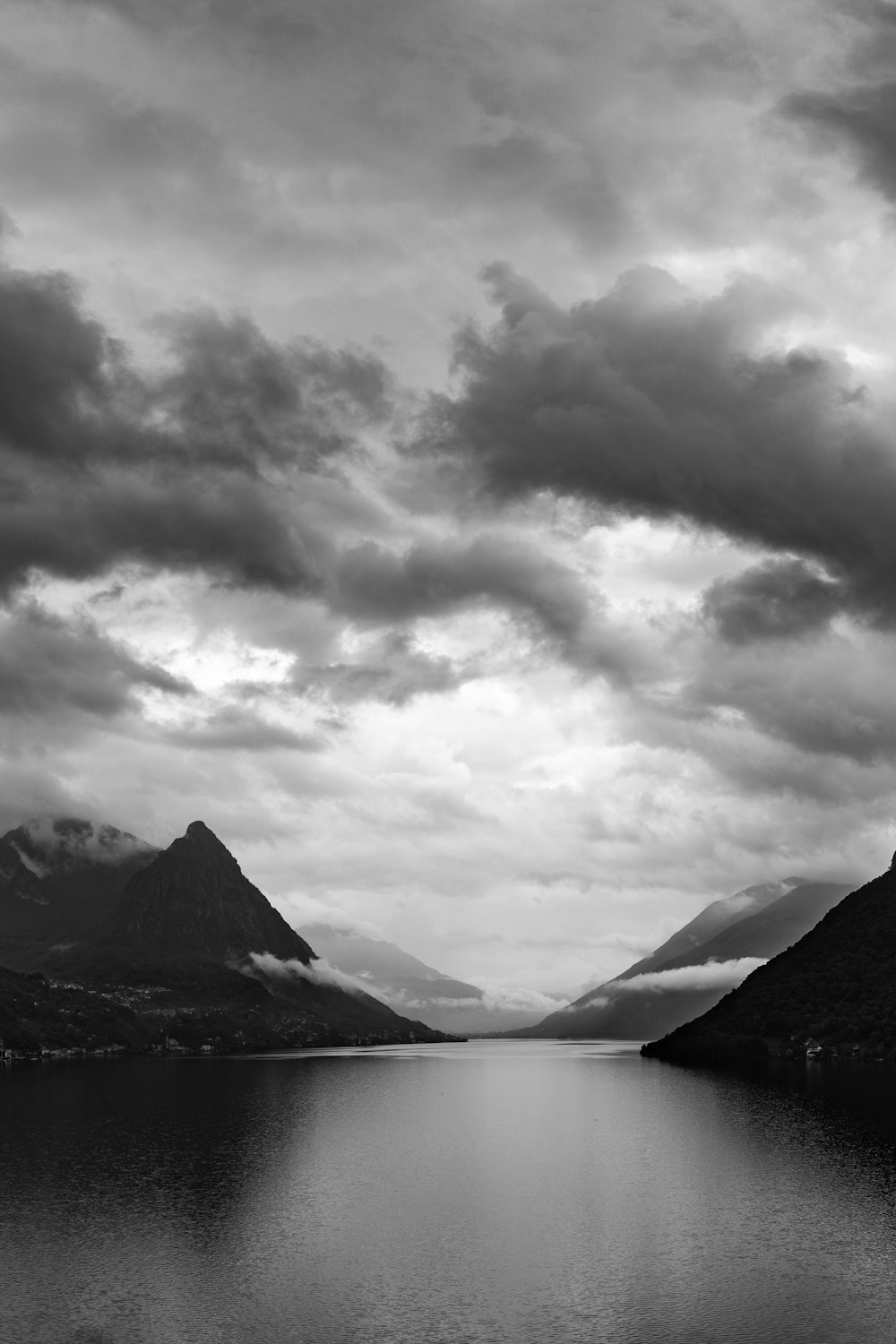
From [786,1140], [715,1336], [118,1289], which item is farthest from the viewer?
[786,1140]

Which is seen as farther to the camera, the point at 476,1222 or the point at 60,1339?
the point at 476,1222

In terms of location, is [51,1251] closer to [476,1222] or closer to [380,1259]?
[380,1259]

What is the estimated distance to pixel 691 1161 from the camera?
178 meters

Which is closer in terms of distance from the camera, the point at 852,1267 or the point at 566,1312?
the point at 566,1312

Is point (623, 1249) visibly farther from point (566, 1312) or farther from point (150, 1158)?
point (150, 1158)

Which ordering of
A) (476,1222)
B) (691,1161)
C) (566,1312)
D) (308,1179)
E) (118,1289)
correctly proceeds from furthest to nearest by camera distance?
(691,1161)
(308,1179)
(476,1222)
(118,1289)
(566,1312)

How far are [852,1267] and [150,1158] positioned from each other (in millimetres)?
118928

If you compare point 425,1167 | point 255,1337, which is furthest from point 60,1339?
point 425,1167

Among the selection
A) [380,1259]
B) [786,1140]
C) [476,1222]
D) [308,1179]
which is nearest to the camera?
[380,1259]

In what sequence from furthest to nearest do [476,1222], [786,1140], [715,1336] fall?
[786,1140]
[476,1222]
[715,1336]

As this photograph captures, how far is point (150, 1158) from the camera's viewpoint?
180750 mm

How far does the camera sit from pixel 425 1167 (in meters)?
179

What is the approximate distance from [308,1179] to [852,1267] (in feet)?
286

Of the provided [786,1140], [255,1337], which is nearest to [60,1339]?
[255,1337]
